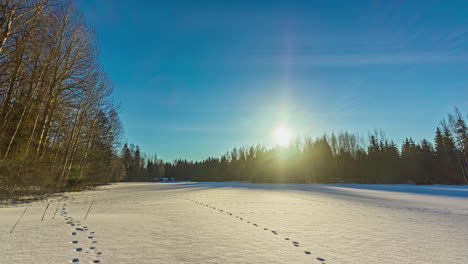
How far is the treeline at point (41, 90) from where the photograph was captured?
702 centimetres

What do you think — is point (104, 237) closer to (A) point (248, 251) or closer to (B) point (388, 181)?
(A) point (248, 251)

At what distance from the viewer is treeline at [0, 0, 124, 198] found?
7.02 meters

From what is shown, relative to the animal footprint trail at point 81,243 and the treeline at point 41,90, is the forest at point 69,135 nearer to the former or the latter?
the treeline at point 41,90

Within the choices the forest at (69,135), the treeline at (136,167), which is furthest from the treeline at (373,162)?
the treeline at (136,167)

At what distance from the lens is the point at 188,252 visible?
2.73 meters

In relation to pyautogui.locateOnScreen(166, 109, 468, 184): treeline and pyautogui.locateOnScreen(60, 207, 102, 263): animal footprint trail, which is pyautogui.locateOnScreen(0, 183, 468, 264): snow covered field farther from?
pyautogui.locateOnScreen(166, 109, 468, 184): treeline

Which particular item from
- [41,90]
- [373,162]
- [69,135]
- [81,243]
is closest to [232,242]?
[81,243]

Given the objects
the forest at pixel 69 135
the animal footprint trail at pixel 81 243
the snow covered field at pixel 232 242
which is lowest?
the animal footprint trail at pixel 81 243

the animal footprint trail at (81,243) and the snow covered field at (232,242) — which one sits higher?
the snow covered field at (232,242)

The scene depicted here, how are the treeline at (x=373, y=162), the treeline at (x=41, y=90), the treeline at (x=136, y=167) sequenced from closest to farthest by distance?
the treeline at (x=41, y=90)
the treeline at (x=373, y=162)
the treeline at (x=136, y=167)

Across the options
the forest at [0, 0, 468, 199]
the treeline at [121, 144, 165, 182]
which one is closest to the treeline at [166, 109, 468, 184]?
the forest at [0, 0, 468, 199]

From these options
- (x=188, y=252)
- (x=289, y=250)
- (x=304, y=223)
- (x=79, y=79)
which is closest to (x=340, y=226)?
(x=304, y=223)

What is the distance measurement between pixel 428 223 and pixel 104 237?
668 cm

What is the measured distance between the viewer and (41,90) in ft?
31.1
